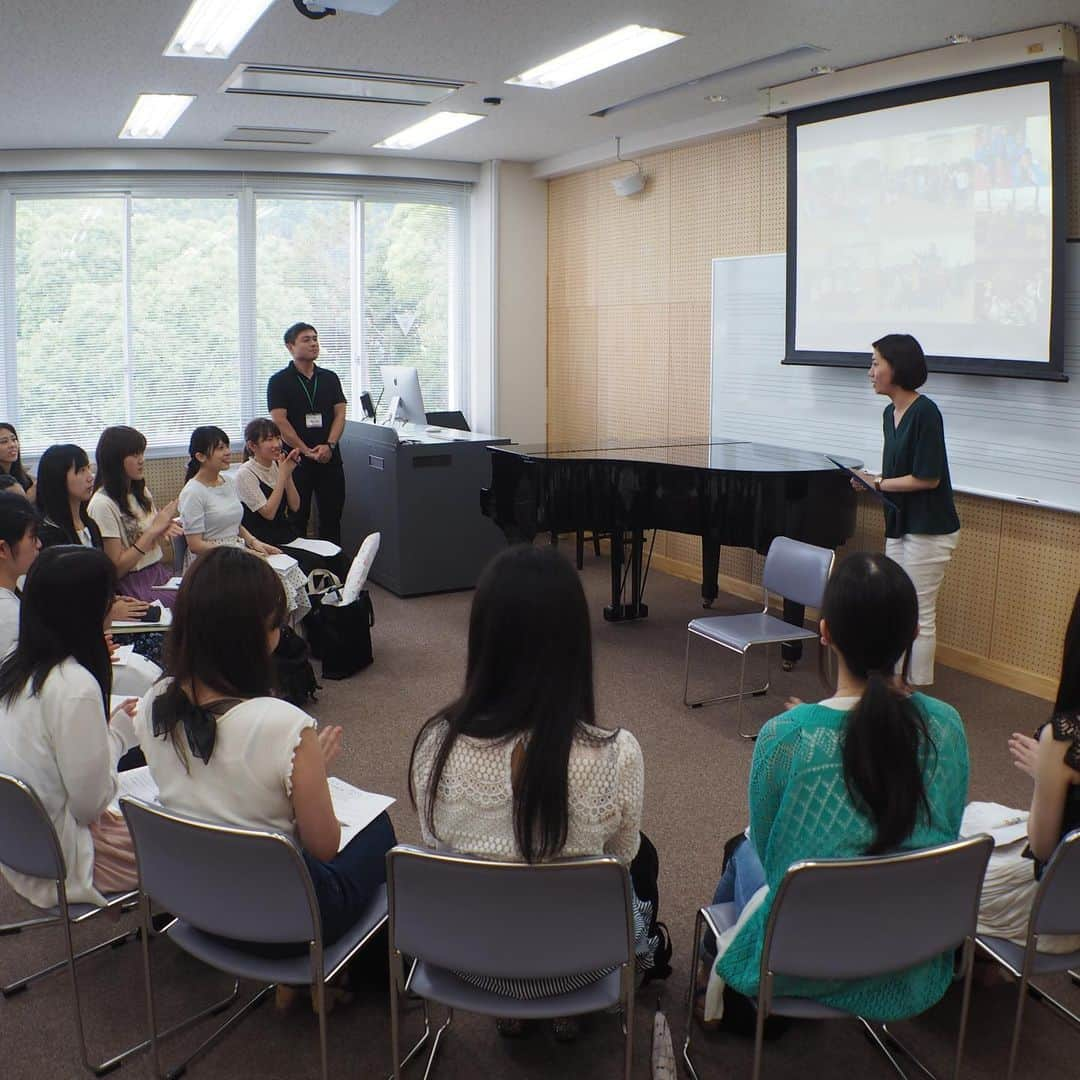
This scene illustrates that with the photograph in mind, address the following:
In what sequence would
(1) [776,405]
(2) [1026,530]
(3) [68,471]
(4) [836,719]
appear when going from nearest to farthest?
(4) [836,719] → (3) [68,471] → (2) [1026,530] → (1) [776,405]

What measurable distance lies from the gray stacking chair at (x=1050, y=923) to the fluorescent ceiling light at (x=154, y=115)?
538 cm

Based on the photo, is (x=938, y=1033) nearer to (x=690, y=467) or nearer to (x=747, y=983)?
(x=747, y=983)

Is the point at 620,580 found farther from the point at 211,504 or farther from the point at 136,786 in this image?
the point at 136,786

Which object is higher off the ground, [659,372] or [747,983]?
[659,372]

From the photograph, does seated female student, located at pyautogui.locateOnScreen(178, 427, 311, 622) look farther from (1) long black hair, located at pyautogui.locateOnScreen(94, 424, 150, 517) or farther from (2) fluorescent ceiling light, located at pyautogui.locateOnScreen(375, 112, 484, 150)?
(2) fluorescent ceiling light, located at pyautogui.locateOnScreen(375, 112, 484, 150)

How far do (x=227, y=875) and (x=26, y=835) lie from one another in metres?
0.54

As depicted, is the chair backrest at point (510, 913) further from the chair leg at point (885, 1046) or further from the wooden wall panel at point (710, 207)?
the wooden wall panel at point (710, 207)

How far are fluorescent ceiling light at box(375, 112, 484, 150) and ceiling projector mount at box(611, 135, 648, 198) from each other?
113 cm

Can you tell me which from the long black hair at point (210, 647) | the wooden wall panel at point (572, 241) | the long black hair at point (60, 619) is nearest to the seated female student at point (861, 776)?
the long black hair at point (210, 647)

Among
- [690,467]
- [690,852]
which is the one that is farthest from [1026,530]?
[690,852]

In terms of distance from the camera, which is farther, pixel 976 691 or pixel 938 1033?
pixel 976 691

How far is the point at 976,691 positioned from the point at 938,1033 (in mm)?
2669

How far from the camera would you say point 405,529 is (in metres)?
6.50

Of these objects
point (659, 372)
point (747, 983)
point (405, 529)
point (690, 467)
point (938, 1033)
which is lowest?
point (938, 1033)
